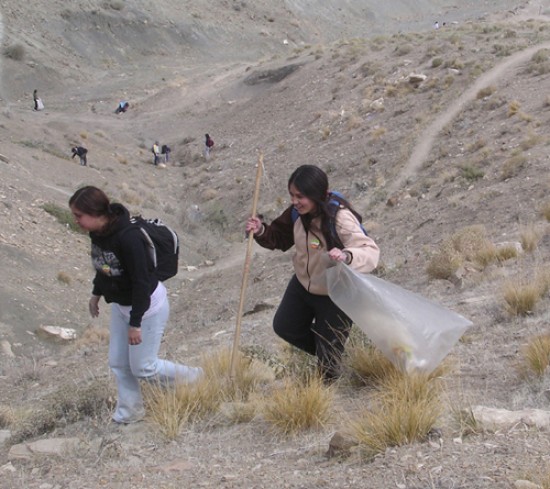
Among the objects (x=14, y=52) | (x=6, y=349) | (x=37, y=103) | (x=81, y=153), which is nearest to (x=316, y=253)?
(x=6, y=349)

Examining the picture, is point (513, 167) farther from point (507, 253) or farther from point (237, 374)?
point (237, 374)

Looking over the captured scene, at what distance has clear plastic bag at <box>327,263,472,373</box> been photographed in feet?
14.0

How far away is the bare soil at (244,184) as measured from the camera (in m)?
4.06

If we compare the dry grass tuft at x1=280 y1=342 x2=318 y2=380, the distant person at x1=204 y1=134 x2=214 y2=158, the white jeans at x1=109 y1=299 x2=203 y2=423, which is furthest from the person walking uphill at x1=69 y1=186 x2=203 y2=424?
the distant person at x1=204 y1=134 x2=214 y2=158

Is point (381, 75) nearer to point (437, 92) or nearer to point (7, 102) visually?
point (437, 92)

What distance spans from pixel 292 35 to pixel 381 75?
27.2 m

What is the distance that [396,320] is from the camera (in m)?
4.27

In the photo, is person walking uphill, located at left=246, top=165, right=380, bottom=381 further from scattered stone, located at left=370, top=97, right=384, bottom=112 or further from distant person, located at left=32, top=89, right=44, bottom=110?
distant person, located at left=32, top=89, right=44, bottom=110

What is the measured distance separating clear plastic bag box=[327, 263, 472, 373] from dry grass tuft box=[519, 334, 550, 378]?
0.52m

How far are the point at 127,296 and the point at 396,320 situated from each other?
163 centimetres

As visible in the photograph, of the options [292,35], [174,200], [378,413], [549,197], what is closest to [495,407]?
[378,413]

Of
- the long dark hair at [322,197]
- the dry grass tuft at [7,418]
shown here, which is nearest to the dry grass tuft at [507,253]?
the long dark hair at [322,197]

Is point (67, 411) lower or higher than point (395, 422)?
lower

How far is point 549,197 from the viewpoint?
1170 centimetres
